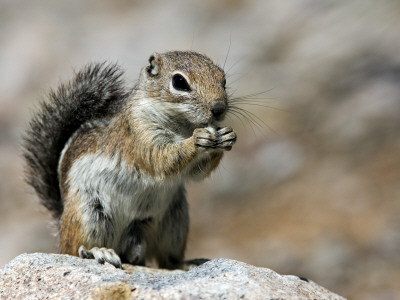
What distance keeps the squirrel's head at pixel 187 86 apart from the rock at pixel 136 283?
1.06 m

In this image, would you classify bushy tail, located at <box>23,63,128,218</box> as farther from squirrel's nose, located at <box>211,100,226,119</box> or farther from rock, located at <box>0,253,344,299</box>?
rock, located at <box>0,253,344,299</box>

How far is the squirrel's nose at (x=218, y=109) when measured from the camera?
455cm

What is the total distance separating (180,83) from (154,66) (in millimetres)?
484

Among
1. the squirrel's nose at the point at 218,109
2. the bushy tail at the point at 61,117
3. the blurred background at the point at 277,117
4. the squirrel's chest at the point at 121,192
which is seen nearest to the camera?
the squirrel's nose at the point at 218,109

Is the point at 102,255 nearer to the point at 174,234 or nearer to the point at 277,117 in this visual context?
the point at 174,234

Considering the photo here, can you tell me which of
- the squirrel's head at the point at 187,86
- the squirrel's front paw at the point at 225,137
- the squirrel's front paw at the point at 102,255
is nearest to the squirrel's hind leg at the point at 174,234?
the squirrel's front paw at the point at 102,255

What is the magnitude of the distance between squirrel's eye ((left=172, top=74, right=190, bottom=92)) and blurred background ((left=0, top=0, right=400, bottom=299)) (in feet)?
8.19

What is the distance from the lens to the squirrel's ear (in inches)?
207

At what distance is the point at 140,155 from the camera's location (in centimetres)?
498

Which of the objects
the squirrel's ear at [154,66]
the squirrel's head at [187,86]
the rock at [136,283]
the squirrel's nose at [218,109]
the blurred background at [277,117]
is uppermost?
the blurred background at [277,117]

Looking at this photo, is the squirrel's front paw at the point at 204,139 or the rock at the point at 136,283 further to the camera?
the squirrel's front paw at the point at 204,139

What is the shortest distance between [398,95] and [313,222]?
8.39 feet

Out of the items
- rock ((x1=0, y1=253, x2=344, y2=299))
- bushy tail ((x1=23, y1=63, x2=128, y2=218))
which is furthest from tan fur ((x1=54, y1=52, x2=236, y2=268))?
rock ((x1=0, y1=253, x2=344, y2=299))

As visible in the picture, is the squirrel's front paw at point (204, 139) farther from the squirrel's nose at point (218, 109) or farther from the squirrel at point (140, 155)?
the squirrel's nose at point (218, 109)
